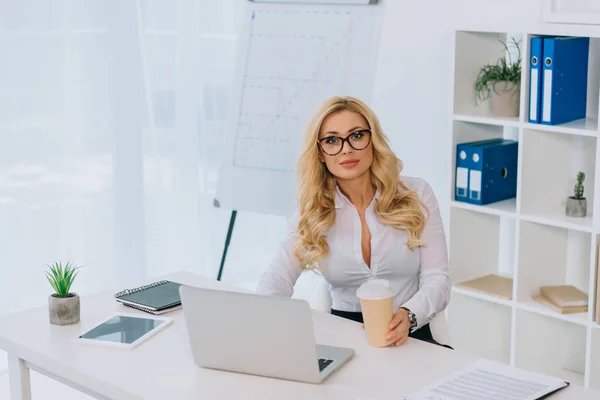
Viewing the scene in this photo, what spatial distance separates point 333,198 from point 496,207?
1.16 metres

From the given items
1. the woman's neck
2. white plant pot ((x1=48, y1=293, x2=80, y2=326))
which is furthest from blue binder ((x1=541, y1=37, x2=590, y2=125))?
white plant pot ((x1=48, y1=293, x2=80, y2=326))

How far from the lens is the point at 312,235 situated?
2.59 meters

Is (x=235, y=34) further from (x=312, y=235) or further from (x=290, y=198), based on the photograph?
(x=312, y=235)

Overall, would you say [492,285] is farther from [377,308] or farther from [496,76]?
[377,308]

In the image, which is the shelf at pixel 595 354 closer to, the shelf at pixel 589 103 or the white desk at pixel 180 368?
the shelf at pixel 589 103

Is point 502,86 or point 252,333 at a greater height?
point 502,86

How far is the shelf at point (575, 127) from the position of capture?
10.5ft

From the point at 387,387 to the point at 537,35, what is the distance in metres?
1.87

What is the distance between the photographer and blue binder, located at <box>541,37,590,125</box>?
3.28 metres

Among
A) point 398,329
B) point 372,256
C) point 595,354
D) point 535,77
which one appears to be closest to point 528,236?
point 595,354

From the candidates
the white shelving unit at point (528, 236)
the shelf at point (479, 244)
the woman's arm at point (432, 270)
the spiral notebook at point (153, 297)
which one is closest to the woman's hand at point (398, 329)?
the woman's arm at point (432, 270)

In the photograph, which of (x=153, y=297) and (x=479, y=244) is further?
(x=479, y=244)

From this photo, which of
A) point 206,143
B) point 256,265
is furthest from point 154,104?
point 256,265

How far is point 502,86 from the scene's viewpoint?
3551mm
